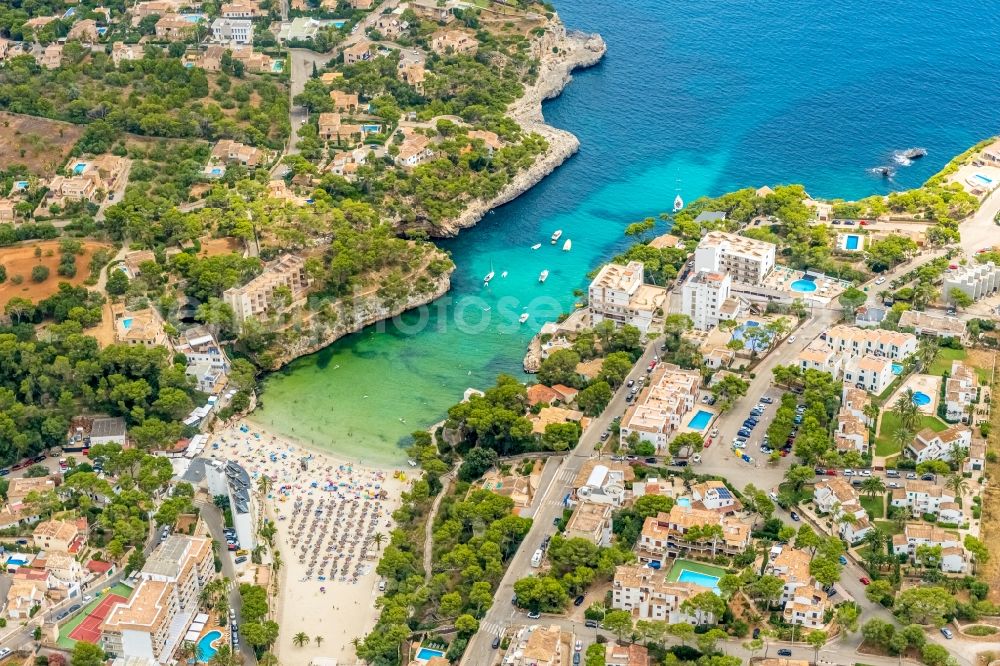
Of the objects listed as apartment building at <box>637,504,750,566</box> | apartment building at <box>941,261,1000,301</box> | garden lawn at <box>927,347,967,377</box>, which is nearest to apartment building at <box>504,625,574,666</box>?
apartment building at <box>637,504,750,566</box>

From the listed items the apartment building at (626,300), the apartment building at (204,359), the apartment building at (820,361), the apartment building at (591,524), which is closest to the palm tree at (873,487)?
the apartment building at (820,361)

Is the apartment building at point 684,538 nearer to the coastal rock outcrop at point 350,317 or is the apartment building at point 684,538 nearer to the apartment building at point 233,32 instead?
the coastal rock outcrop at point 350,317

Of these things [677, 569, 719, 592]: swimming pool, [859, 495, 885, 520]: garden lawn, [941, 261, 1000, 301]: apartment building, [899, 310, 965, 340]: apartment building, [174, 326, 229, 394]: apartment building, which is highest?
[941, 261, 1000, 301]: apartment building

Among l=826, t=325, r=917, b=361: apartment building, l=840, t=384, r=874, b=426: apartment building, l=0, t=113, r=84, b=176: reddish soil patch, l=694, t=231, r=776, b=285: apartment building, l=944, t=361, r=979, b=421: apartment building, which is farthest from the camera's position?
l=0, t=113, r=84, b=176: reddish soil patch

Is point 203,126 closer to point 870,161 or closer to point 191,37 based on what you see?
point 191,37

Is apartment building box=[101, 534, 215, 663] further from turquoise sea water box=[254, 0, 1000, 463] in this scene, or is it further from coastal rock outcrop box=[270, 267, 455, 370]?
coastal rock outcrop box=[270, 267, 455, 370]

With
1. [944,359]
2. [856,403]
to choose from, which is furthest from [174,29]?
[944,359]

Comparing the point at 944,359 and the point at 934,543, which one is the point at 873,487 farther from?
the point at 944,359
